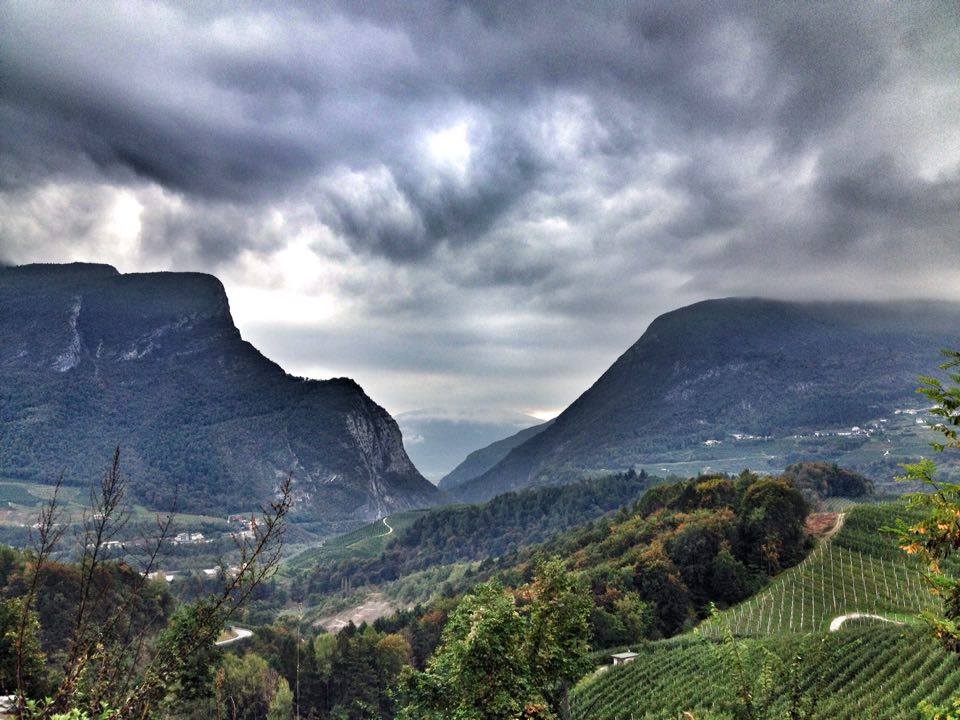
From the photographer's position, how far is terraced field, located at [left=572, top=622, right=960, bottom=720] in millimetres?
33188

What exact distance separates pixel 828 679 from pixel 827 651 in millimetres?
18217

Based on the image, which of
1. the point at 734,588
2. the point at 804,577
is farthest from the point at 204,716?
the point at 804,577

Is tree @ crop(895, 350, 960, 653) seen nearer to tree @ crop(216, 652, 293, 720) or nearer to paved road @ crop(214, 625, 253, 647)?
tree @ crop(216, 652, 293, 720)

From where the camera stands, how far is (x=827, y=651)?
88.0ft

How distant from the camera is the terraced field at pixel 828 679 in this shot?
3319 cm

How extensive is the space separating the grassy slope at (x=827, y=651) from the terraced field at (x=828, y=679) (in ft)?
0.27

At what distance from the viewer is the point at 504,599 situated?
24781 mm

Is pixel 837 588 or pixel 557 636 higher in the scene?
pixel 557 636

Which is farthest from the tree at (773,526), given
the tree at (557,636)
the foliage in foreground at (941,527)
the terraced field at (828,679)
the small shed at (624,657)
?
the foliage in foreground at (941,527)

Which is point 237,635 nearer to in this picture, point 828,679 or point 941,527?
point 828,679

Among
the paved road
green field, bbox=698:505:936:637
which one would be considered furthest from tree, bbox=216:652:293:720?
green field, bbox=698:505:936:637

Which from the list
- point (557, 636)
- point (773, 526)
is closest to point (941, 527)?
point (557, 636)

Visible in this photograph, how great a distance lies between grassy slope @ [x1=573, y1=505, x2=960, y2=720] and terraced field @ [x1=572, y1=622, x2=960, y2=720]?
0.08m

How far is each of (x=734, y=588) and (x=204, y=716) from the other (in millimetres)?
71248
